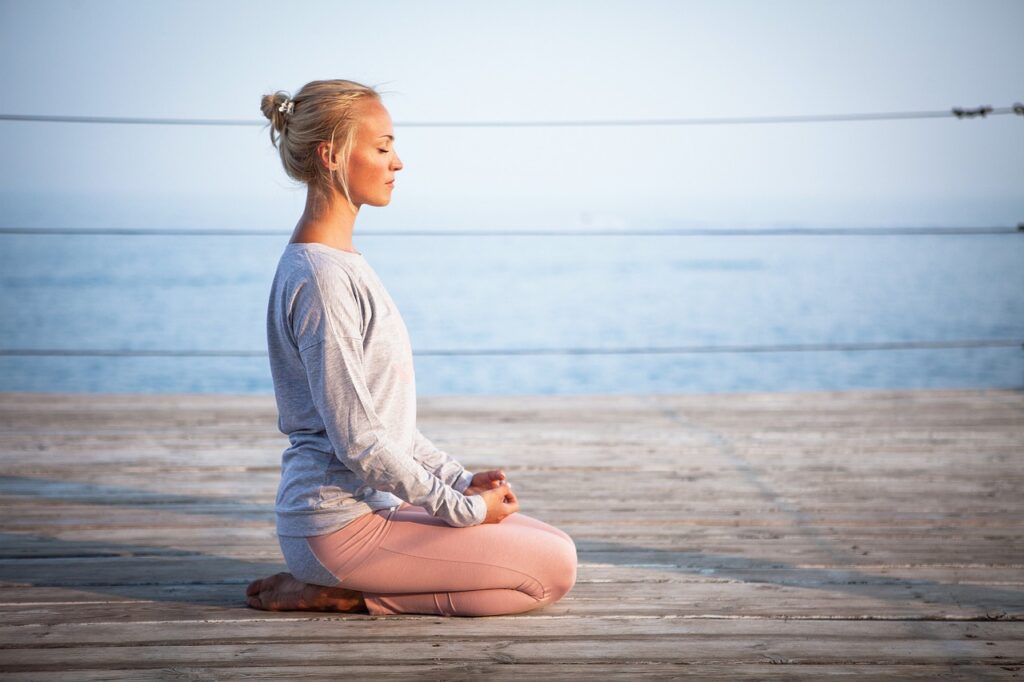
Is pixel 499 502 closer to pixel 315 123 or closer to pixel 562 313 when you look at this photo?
pixel 315 123

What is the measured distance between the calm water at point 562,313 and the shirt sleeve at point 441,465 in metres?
11.2

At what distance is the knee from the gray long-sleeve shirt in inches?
5.6

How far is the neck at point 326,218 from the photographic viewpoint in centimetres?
153

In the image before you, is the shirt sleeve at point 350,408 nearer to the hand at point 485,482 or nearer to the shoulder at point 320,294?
the shoulder at point 320,294

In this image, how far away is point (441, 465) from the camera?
170cm

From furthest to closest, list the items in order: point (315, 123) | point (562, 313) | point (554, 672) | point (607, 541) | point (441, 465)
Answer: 1. point (562, 313)
2. point (607, 541)
3. point (441, 465)
4. point (315, 123)
5. point (554, 672)

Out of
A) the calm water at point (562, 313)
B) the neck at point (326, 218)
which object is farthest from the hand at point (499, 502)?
the calm water at point (562, 313)

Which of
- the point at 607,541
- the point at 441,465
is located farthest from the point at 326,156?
the point at 607,541

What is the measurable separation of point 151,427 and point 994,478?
91.8 inches

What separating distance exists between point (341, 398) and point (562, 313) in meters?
17.0

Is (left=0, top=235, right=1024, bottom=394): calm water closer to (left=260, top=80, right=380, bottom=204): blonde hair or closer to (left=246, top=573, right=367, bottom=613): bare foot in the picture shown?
(left=246, top=573, right=367, bottom=613): bare foot

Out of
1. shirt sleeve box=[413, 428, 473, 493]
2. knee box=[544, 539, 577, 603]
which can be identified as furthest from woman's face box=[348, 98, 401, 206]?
knee box=[544, 539, 577, 603]

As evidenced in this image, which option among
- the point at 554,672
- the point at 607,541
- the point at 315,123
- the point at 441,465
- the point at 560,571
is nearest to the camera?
A: the point at 554,672

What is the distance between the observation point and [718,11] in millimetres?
25938
